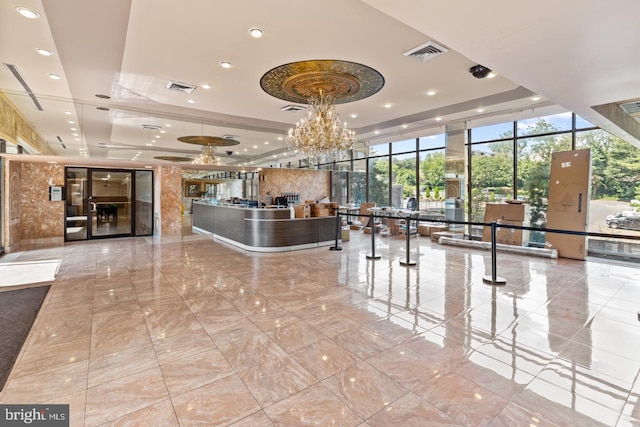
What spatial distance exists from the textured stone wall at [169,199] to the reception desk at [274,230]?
6.62 ft

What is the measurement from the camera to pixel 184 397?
6.81ft

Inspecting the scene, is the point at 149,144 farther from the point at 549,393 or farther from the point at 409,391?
the point at 549,393

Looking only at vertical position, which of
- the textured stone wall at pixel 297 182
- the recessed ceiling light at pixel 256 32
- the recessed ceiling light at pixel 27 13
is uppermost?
the recessed ceiling light at pixel 256 32

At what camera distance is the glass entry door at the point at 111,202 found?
941 cm

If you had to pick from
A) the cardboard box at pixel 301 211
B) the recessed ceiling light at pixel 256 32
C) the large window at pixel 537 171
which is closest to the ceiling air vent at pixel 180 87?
the recessed ceiling light at pixel 256 32

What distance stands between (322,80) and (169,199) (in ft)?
22.0

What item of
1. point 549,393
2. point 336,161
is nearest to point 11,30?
point 549,393

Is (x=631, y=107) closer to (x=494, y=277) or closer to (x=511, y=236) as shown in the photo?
(x=511, y=236)

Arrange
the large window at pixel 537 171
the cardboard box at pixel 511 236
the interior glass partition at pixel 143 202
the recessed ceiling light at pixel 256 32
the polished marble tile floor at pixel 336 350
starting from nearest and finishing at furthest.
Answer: the polished marble tile floor at pixel 336 350 < the recessed ceiling light at pixel 256 32 < the cardboard box at pixel 511 236 < the large window at pixel 537 171 < the interior glass partition at pixel 143 202

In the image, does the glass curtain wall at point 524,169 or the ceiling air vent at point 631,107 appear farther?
the glass curtain wall at point 524,169

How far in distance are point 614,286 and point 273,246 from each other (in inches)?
254

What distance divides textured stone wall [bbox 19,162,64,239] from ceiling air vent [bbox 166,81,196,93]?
544 centimetres

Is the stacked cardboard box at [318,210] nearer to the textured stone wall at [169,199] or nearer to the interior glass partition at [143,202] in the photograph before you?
the textured stone wall at [169,199]

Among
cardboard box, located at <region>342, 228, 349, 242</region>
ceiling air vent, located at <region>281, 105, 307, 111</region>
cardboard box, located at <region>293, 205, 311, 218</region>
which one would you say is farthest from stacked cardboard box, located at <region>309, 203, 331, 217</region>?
ceiling air vent, located at <region>281, 105, 307, 111</region>
